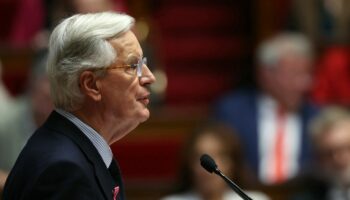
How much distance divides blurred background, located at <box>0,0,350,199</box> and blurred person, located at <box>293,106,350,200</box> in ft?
0.57

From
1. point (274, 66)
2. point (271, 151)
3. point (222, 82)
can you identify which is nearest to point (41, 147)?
point (271, 151)

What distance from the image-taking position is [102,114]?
1.69 meters

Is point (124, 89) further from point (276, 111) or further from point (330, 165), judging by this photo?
point (276, 111)

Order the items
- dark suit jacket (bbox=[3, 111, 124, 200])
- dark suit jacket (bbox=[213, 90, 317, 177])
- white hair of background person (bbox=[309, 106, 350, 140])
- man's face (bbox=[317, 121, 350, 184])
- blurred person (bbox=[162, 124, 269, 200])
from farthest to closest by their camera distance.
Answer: dark suit jacket (bbox=[213, 90, 317, 177])
white hair of background person (bbox=[309, 106, 350, 140])
man's face (bbox=[317, 121, 350, 184])
blurred person (bbox=[162, 124, 269, 200])
dark suit jacket (bbox=[3, 111, 124, 200])

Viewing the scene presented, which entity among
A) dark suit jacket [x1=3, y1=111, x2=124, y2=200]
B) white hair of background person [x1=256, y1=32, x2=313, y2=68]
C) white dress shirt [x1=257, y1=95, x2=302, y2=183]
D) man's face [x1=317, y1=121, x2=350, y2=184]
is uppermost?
dark suit jacket [x1=3, y1=111, x2=124, y2=200]

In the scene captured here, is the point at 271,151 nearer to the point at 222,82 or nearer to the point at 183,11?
the point at 222,82

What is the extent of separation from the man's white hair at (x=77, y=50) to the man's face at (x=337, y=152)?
162 cm

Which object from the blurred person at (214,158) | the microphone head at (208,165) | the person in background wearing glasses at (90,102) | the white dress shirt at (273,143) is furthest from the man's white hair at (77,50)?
the white dress shirt at (273,143)

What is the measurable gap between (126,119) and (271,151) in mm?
1953

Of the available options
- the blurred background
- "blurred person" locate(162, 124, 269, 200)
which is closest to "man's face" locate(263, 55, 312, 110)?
the blurred background

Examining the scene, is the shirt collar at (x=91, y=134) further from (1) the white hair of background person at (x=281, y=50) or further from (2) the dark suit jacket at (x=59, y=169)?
(1) the white hair of background person at (x=281, y=50)

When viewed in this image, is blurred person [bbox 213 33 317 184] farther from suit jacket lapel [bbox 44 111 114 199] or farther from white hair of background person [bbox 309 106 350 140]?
suit jacket lapel [bbox 44 111 114 199]

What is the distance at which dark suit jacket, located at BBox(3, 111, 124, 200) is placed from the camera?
5.06 ft

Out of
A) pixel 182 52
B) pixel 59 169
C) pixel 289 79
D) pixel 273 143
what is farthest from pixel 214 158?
pixel 182 52
